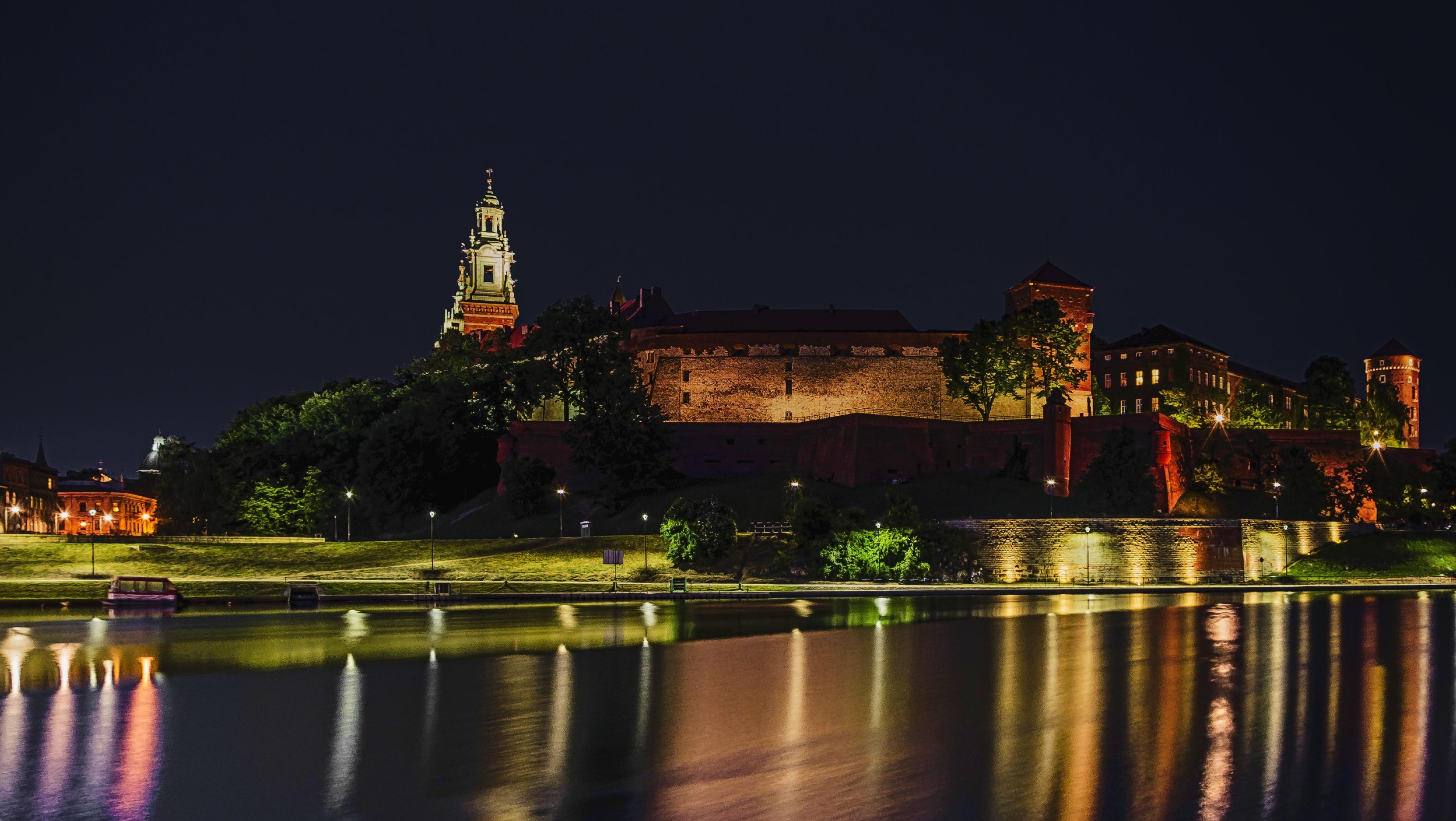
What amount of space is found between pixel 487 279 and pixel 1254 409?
5437cm

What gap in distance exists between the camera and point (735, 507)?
53.3 m

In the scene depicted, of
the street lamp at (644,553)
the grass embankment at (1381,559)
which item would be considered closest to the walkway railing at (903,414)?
the street lamp at (644,553)

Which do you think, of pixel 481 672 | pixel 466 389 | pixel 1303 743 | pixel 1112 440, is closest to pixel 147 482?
pixel 466 389

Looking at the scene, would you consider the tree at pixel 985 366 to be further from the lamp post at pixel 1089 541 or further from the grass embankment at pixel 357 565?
the grass embankment at pixel 357 565

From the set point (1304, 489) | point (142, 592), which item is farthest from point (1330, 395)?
point (142, 592)

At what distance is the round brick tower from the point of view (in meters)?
93.1

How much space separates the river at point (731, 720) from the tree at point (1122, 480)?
20343mm

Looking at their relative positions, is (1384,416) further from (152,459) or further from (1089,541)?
(152,459)

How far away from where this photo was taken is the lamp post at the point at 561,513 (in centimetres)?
5452

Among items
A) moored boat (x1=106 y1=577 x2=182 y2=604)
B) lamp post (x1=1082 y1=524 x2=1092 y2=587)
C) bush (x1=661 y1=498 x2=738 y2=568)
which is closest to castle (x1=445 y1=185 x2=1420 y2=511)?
lamp post (x1=1082 y1=524 x2=1092 y2=587)

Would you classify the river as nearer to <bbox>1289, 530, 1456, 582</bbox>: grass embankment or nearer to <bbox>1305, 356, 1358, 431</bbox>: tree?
<bbox>1289, 530, 1456, 582</bbox>: grass embankment

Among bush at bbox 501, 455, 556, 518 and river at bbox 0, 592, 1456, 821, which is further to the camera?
bush at bbox 501, 455, 556, 518

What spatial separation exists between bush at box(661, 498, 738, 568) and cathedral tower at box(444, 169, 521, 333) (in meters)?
50.2

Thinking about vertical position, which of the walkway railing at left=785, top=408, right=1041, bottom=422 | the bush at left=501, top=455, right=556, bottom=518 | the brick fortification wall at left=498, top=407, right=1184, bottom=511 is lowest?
the bush at left=501, top=455, right=556, bottom=518
